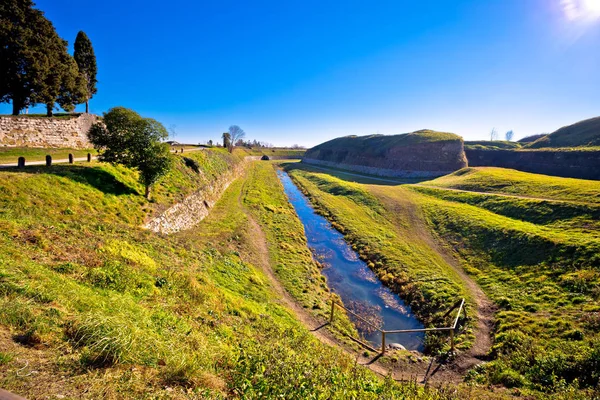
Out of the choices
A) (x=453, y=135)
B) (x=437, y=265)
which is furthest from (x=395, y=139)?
(x=437, y=265)

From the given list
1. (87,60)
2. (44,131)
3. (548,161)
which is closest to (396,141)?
(548,161)

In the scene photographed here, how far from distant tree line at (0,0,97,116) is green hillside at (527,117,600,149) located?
4276 inches

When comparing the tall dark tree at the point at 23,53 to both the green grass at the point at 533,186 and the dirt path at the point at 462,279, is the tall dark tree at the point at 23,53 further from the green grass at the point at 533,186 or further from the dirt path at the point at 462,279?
the green grass at the point at 533,186

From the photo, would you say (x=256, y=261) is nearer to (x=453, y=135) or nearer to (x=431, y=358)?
(x=431, y=358)

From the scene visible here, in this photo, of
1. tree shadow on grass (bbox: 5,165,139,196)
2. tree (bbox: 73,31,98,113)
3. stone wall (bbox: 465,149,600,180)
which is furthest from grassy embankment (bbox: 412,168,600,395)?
tree (bbox: 73,31,98,113)

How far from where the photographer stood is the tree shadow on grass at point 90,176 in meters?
18.5

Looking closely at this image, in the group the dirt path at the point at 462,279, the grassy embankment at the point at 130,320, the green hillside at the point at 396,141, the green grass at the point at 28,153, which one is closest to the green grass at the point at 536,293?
the dirt path at the point at 462,279

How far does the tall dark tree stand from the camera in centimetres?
2342

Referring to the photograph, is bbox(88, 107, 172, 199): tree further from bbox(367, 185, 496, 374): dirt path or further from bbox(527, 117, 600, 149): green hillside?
bbox(527, 117, 600, 149): green hillside

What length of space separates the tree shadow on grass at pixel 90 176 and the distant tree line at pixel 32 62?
13.2 meters

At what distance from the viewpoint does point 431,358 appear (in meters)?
13.5

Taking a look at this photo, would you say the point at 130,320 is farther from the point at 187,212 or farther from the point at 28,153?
the point at 28,153

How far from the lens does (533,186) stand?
39500 mm

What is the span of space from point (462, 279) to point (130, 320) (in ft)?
78.2
